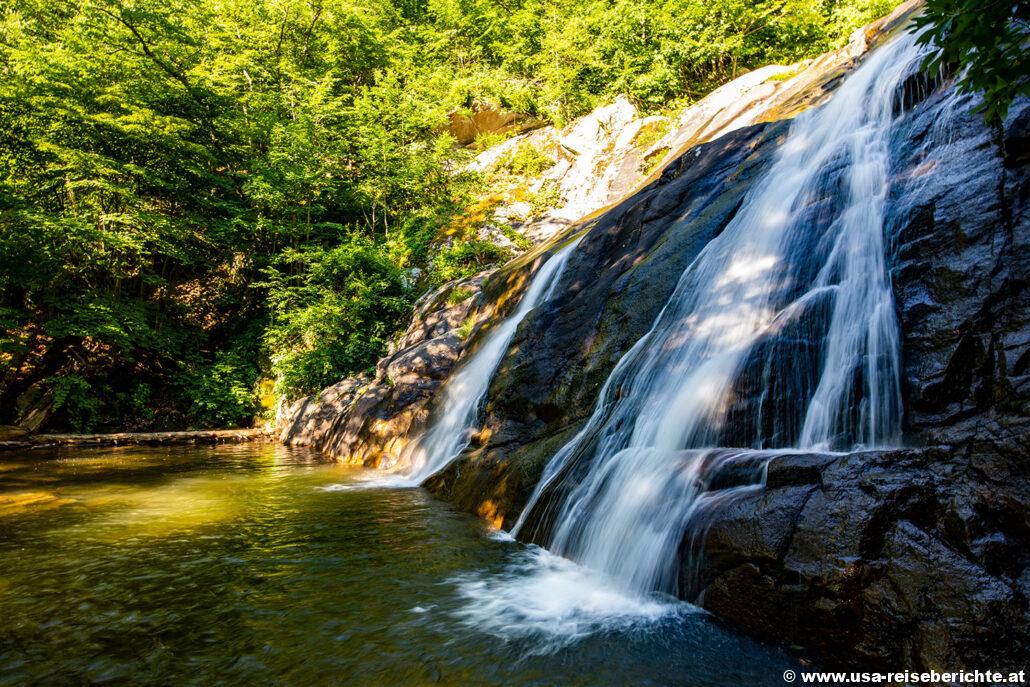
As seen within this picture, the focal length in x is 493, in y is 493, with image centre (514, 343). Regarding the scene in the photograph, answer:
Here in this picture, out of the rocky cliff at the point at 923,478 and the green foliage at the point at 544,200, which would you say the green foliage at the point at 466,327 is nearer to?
the rocky cliff at the point at 923,478

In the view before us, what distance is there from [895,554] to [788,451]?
84 centimetres

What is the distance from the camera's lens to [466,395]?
8000 millimetres

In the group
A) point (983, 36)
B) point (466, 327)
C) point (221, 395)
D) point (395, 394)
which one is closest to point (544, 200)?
point (466, 327)

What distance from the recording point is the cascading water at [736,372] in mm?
3271

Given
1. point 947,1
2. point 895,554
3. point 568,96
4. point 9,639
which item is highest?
point 568,96

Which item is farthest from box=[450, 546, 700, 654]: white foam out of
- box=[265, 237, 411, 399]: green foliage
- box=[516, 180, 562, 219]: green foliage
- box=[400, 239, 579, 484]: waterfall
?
box=[516, 180, 562, 219]: green foliage

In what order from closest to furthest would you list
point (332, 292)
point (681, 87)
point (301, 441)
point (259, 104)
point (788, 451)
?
point (788, 451)
point (301, 441)
point (332, 292)
point (681, 87)
point (259, 104)

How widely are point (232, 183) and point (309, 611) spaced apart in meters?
18.3

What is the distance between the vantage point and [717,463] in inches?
131

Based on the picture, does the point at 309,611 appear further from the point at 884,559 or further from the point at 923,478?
the point at 923,478

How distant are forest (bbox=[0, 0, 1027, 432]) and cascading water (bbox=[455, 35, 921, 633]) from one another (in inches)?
413

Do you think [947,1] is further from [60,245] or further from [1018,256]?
[60,245]

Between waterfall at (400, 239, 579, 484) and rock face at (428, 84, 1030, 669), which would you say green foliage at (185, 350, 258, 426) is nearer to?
waterfall at (400, 239, 579, 484)

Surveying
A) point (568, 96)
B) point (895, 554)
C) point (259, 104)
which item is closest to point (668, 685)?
point (895, 554)
